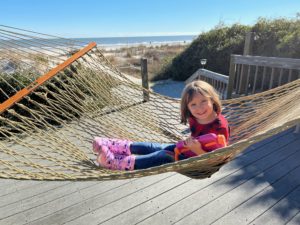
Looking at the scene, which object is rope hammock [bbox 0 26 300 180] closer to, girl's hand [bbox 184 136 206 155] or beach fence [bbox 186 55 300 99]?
girl's hand [bbox 184 136 206 155]

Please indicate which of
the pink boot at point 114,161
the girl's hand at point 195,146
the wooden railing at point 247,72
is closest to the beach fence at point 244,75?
the wooden railing at point 247,72

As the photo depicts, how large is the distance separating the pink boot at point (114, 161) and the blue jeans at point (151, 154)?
0.03 meters

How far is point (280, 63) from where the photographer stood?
2.99 meters

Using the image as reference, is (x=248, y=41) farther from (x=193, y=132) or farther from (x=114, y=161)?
(x=114, y=161)

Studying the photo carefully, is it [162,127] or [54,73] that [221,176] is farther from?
[54,73]

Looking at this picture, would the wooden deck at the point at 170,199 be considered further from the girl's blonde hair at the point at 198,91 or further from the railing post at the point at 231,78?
the railing post at the point at 231,78

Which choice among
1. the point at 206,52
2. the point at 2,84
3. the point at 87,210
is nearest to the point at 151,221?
the point at 87,210

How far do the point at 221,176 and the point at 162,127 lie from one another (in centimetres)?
50

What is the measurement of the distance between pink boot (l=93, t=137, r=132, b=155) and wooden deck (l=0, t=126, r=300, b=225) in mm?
350

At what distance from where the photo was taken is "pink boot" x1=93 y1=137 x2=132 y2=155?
148 cm

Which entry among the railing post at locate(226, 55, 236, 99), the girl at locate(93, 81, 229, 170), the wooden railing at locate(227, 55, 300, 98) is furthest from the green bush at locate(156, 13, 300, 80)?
the girl at locate(93, 81, 229, 170)

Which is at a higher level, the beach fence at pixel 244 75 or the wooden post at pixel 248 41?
the wooden post at pixel 248 41

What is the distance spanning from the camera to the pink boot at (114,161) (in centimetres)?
138

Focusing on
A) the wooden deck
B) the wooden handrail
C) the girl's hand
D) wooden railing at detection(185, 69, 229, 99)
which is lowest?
the wooden deck
